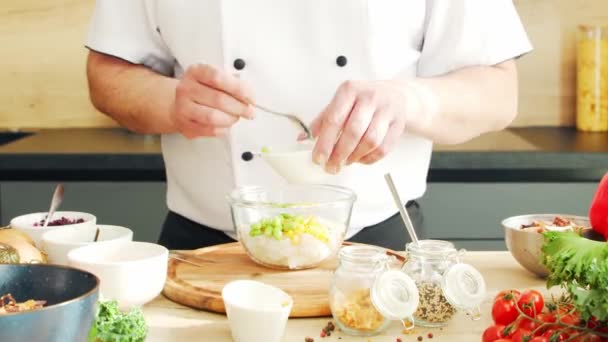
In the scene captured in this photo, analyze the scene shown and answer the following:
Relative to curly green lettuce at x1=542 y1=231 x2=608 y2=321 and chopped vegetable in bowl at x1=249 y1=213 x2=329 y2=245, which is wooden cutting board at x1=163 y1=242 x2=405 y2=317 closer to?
chopped vegetable in bowl at x1=249 y1=213 x2=329 y2=245

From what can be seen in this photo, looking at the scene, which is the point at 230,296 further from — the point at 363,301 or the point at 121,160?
the point at 121,160

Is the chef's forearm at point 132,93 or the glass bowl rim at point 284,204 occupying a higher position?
the chef's forearm at point 132,93

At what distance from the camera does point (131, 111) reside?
170cm

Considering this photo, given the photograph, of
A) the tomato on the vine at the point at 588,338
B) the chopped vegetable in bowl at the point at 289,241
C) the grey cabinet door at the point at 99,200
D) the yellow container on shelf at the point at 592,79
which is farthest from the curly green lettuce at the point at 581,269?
the yellow container on shelf at the point at 592,79

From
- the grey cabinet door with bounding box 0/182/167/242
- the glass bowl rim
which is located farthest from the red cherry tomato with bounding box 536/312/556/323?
the grey cabinet door with bounding box 0/182/167/242

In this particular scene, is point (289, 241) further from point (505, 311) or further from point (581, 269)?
point (581, 269)

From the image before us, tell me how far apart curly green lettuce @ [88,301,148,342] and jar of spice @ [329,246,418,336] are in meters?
0.25

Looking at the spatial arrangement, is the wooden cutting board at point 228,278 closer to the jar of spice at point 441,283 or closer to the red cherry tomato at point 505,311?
the jar of spice at point 441,283

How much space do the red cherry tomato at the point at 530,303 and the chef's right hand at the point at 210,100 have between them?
1.74 feet

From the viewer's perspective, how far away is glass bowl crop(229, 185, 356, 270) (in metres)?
1.40

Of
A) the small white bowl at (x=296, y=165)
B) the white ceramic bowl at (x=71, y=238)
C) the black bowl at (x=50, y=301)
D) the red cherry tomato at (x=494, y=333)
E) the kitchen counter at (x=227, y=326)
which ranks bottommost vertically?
the kitchen counter at (x=227, y=326)

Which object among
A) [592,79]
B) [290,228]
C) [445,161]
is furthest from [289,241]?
[592,79]

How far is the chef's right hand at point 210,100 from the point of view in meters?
1.39

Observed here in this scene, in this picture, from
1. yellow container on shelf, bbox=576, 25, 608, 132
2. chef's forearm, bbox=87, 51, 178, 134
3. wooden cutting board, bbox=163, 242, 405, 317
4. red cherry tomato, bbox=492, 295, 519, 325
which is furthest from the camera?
yellow container on shelf, bbox=576, 25, 608, 132
